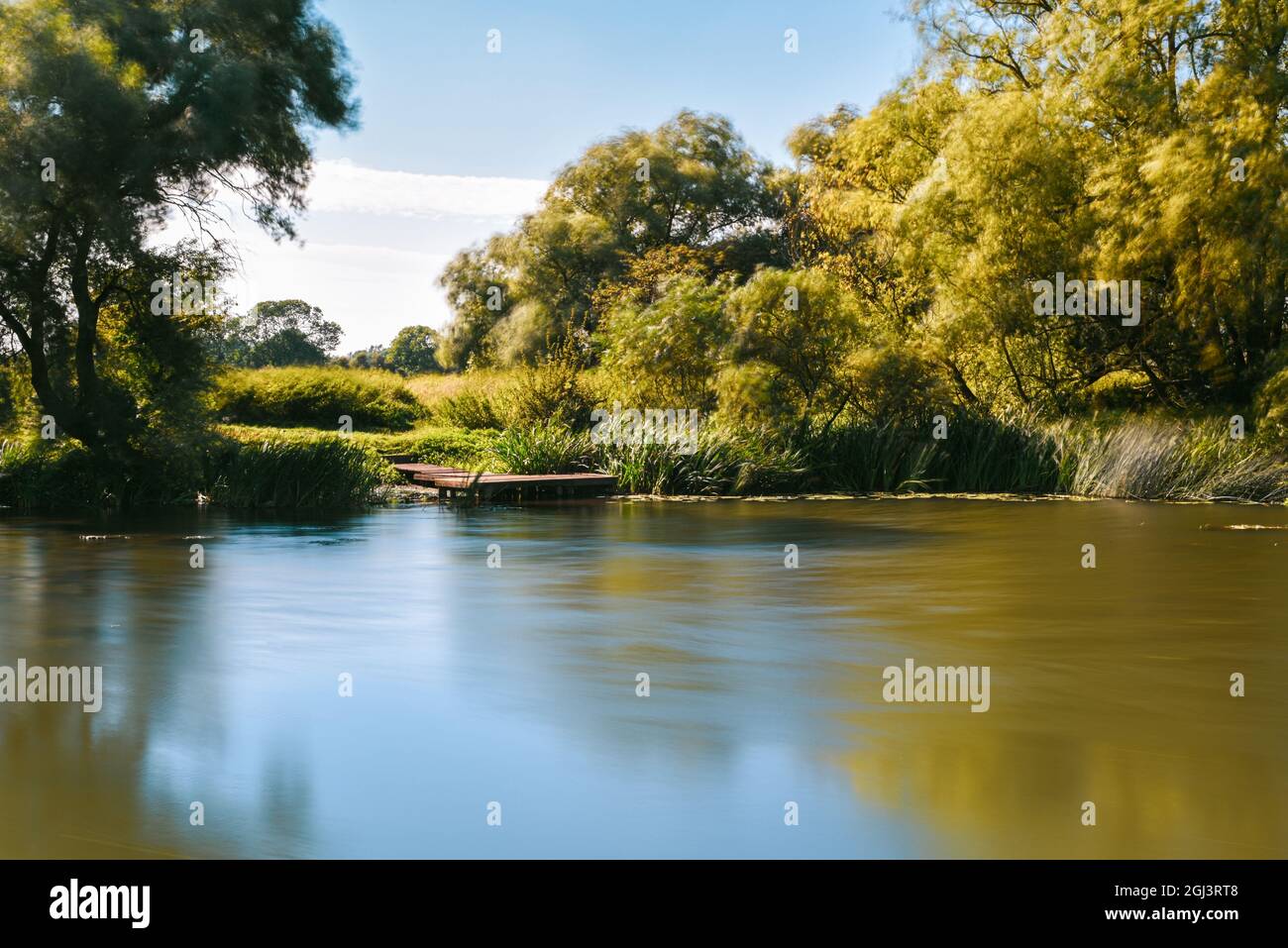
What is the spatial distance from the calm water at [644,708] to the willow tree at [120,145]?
6198mm

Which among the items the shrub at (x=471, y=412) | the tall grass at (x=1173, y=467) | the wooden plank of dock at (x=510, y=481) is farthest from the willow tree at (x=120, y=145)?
the tall grass at (x=1173, y=467)

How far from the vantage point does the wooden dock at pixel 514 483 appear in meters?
18.9

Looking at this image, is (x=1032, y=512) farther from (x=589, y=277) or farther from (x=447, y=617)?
(x=589, y=277)

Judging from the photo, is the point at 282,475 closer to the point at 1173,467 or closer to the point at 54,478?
the point at 54,478

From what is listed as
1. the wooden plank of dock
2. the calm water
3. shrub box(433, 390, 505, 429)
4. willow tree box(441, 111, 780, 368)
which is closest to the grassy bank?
the wooden plank of dock

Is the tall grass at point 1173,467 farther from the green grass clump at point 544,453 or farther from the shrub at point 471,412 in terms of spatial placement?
the shrub at point 471,412

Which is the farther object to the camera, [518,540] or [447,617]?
[518,540]

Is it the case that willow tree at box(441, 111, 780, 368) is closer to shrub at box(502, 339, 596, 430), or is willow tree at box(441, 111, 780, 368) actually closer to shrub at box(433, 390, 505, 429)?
shrub at box(433, 390, 505, 429)

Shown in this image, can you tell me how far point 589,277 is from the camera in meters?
41.4

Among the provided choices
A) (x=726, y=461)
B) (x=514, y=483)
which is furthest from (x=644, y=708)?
(x=726, y=461)

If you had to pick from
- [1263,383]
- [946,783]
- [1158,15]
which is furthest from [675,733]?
[1158,15]

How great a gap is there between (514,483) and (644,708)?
44.3 feet

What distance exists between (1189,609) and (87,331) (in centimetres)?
1468
